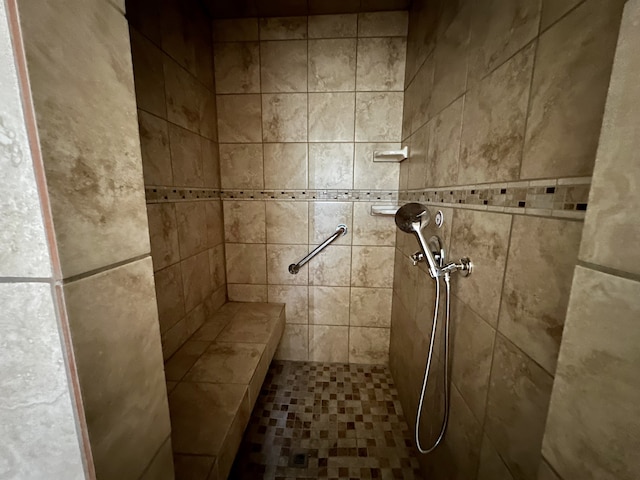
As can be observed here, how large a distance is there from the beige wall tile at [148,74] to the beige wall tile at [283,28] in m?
0.69

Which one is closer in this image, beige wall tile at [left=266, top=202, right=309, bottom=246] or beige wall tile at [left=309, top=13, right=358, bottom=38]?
beige wall tile at [left=309, top=13, right=358, bottom=38]

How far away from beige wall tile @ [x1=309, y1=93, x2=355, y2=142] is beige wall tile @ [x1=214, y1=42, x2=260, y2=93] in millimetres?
381

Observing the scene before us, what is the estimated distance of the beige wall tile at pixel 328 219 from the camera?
1.59m

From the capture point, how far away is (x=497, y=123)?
0.63 meters

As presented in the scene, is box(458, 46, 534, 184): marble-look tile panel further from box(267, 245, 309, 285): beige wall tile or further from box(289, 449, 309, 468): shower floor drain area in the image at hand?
box(289, 449, 309, 468): shower floor drain area

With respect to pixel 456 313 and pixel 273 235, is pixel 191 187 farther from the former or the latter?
pixel 456 313

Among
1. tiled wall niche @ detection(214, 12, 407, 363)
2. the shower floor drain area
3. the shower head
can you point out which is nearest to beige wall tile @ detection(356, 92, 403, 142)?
tiled wall niche @ detection(214, 12, 407, 363)

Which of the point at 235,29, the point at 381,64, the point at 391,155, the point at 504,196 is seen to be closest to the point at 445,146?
the point at 504,196

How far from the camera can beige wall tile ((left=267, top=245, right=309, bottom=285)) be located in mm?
1660

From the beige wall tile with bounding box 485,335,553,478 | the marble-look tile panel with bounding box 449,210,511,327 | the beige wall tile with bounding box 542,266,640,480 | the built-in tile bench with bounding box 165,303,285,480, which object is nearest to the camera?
the beige wall tile with bounding box 542,266,640,480

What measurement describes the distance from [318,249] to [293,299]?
42cm

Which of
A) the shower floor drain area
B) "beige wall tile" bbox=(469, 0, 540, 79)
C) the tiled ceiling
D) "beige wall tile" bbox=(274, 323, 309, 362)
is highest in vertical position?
the tiled ceiling

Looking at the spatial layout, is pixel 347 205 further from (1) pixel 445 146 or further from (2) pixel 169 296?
(2) pixel 169 296

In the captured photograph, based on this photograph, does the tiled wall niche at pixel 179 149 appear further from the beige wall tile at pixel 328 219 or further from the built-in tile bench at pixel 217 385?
the beige wall tile at pixel 328 219
